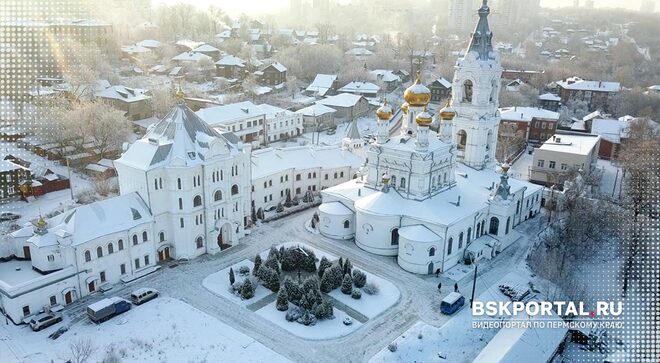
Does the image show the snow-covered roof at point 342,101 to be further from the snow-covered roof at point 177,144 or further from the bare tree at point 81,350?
the bare tree at point 81,350

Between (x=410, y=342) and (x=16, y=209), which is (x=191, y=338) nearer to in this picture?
(x=410, y=342)

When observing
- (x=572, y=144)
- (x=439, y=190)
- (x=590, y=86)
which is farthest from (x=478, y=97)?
(x=590, y=86)

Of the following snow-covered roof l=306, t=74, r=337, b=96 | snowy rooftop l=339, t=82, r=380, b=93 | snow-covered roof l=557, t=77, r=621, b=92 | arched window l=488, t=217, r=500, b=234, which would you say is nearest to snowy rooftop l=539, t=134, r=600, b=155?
arched window l=488, t=217, r=500, b=234

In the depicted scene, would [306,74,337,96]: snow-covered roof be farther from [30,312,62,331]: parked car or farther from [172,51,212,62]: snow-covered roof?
[30,312,62,331]: parked car

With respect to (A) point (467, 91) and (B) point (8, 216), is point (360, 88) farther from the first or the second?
(B) point (8, 216)

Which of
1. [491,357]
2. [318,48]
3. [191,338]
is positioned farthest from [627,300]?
[318,48]

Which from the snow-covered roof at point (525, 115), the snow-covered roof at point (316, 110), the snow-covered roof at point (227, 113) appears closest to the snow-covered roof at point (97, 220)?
the snow-covered roof at point (227, 113)
